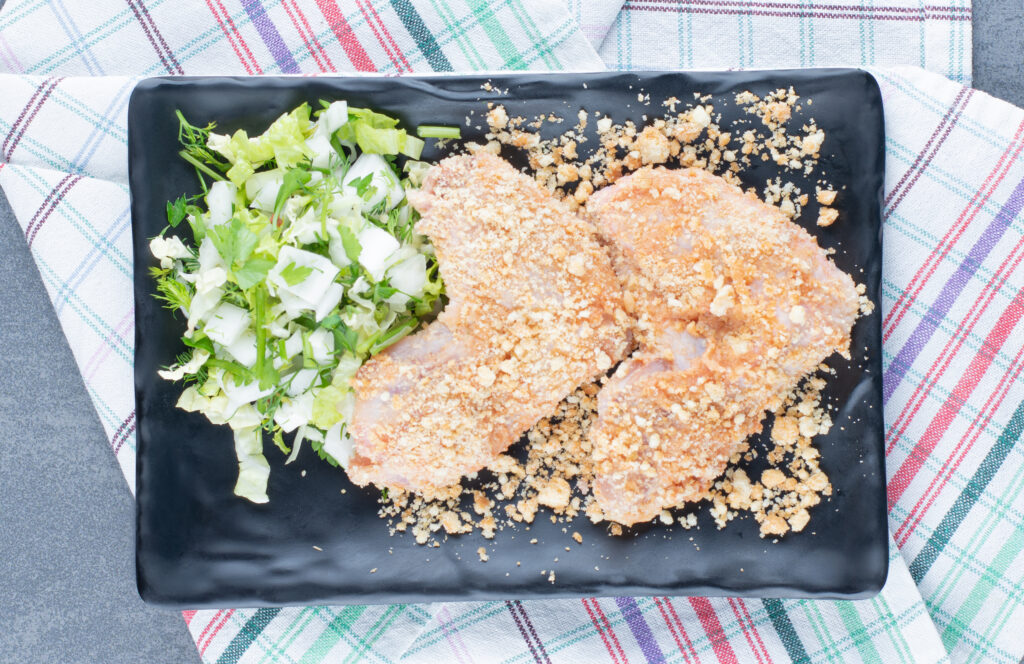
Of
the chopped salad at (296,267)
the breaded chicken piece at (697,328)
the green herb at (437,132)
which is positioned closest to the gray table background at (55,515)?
the chopped salad at (296,267)

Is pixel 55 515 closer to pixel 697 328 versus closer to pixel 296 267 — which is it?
pixel 296 267

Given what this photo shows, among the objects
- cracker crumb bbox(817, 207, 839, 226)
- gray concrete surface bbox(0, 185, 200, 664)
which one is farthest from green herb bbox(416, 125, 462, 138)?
gray concrete surface bbox(0, 185, 200, 664)

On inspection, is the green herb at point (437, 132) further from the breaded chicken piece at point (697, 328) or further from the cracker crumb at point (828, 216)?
the cracker crumb at point (828, 216)

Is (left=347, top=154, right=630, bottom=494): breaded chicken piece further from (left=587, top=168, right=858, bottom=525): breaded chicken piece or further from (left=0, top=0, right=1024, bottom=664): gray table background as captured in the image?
(left=0, top=0, right=1024, bottom=664): gray table background

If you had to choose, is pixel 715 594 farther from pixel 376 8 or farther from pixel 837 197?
pixel 376 8

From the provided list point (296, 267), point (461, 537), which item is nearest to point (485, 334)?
point (296, 267)

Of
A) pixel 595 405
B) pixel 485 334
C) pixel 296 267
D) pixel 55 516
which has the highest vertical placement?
pixel 296 267

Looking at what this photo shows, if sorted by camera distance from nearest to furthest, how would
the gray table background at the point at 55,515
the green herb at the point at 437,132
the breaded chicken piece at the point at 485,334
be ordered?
the breaded chicken piece at the point at 485,334, the green herb at the point at 437,132, the gray table background at the point at 55,515
